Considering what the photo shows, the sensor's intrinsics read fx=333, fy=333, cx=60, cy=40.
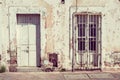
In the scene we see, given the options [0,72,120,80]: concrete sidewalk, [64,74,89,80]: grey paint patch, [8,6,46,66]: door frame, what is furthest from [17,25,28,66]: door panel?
[64,74,89,80]: grey paint patch

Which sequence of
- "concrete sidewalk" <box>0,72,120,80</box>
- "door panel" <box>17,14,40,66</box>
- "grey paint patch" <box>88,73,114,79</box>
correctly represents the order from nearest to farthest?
"concrete sidewalk" <box>0,72,120,80</box>, "grey paint patch" <box>88,73,114,79</box>, "door panel" <box>17,14,40,66</box>

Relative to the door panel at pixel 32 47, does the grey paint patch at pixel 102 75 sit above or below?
below

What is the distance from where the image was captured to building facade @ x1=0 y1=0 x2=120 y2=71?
13.1 metres

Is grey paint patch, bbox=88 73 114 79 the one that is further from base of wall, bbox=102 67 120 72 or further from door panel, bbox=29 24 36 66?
door panel, bbox=29 24 36 66

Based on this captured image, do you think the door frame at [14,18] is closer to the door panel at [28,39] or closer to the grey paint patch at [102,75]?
the door panel at [28,39]

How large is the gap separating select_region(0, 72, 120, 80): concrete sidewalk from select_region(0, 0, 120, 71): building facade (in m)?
A: 0.40

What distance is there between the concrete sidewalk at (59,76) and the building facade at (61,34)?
399 mm

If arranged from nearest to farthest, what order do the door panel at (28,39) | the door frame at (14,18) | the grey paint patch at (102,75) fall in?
the grey paint patch at (102,75), the door frame at (14,18), the door panel at (28,39)

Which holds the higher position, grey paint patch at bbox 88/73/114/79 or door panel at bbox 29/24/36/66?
door panel at bbox 29/24/36/66

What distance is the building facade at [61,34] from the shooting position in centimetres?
1312

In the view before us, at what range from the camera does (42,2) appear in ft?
43.1

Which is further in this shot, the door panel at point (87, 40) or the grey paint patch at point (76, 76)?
the door panel at point (87, 40)

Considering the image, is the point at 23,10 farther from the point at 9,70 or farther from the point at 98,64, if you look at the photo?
the point at 98,64

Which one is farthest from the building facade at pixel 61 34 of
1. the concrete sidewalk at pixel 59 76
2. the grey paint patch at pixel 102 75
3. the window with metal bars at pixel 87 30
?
the grey paint patch at pixel 102 75
